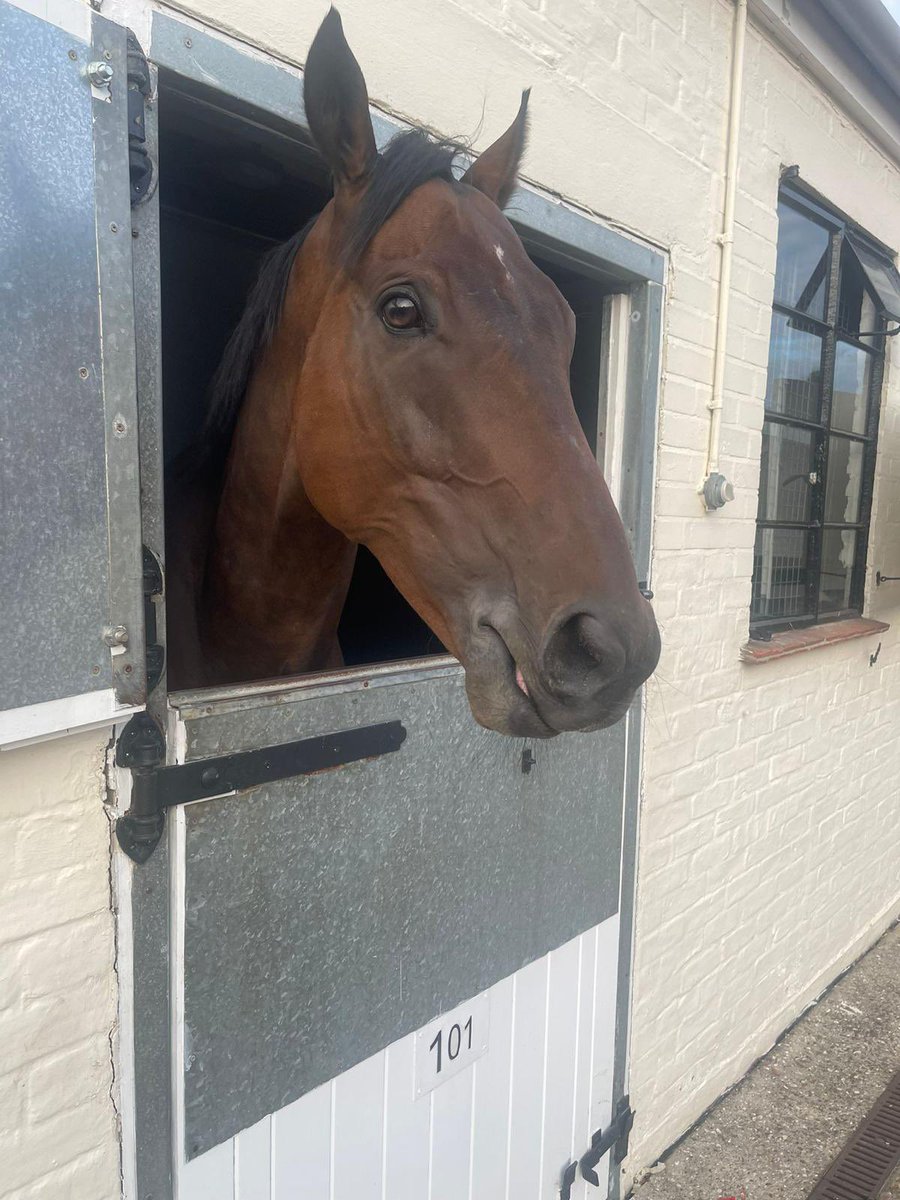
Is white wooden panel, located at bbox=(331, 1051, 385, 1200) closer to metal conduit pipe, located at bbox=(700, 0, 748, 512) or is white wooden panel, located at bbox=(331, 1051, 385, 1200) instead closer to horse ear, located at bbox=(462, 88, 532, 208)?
horse ear, located at bbox=(462, 88, 532, 208)

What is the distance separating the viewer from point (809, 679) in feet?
11.6

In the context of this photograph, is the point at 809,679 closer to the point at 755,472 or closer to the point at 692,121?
the point at 755,472

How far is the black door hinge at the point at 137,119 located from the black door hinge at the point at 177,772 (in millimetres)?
857

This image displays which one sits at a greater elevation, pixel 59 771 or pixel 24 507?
pixel 24 507

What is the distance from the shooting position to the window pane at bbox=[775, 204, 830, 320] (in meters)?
3.34

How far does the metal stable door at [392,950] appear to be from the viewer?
140 centimetres

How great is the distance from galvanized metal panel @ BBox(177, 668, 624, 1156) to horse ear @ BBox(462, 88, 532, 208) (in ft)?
3.45

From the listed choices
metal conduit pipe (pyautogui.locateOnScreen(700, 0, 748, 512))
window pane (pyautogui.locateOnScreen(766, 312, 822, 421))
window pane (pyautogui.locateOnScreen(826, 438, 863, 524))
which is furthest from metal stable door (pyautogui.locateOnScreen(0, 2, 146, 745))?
window pane (pyautogui.locateOnScreen(826, 438, 863, 524))

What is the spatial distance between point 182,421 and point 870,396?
143 inches

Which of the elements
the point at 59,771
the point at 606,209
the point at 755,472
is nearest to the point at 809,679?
the point at 755,472

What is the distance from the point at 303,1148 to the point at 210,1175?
23 centimetres

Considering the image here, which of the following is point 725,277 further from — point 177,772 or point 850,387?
point 177,772

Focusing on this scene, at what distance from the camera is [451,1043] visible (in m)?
1.93

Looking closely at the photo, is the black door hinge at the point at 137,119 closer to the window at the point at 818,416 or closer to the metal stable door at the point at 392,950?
the metal stable door at the point at 392,950
